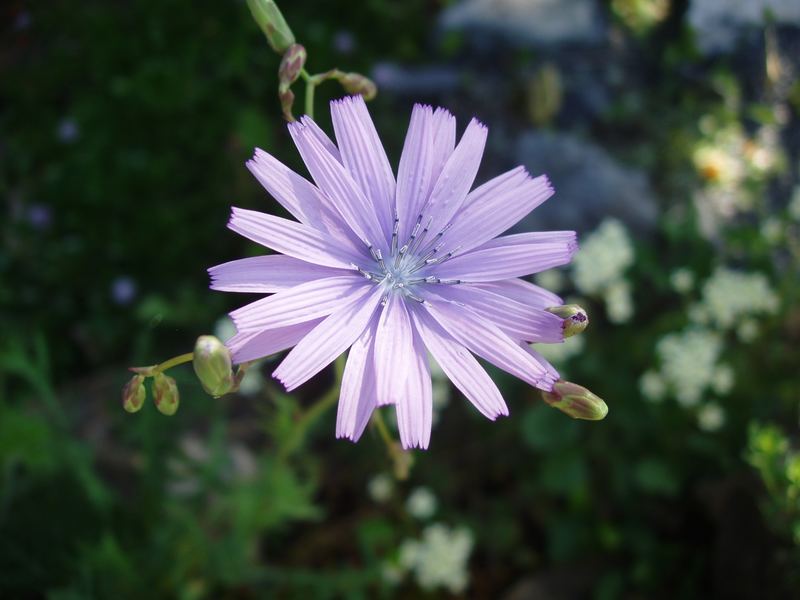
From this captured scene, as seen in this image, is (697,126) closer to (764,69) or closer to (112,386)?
(764,69)

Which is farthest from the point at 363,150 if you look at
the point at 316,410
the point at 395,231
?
the point at 316,410

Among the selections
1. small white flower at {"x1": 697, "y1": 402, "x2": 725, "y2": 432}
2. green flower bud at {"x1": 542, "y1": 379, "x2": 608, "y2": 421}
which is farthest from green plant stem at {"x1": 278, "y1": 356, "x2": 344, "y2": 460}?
small white flower at {"x1": 697, "y1": 402, "x2": 725, "y2": 432}

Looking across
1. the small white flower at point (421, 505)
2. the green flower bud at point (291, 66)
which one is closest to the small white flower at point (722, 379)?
the small white flower at point (421, 505)

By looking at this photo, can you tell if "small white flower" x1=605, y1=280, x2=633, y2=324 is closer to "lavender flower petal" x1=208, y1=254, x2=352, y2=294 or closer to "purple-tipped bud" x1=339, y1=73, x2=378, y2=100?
"purple-tipped bud" x1=339, y1=73, x2=378, y2=100

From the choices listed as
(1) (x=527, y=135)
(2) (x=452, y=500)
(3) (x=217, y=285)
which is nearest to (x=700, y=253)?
(1) (x=527, y=135)

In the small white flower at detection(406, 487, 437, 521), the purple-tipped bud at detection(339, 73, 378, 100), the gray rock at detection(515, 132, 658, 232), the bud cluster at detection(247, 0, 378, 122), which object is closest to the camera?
the bud cluster at detection(247, 0, 378, 122)

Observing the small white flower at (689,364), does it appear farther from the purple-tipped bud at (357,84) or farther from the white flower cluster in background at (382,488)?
the purple-tipped bud at (357,84)

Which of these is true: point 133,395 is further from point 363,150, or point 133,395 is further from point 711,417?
point 711,417
